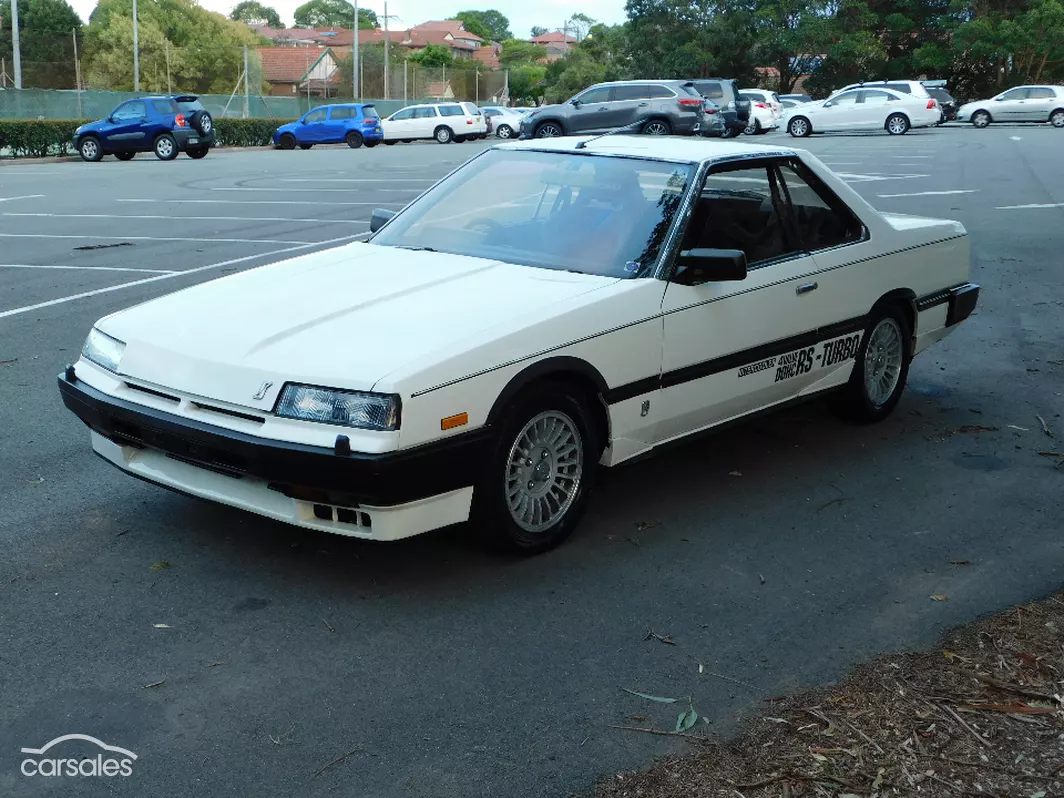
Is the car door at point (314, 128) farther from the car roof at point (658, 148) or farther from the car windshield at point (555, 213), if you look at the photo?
the car windshield at point (555, 213)

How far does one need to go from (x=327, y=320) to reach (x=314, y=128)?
A: 38.8 meters

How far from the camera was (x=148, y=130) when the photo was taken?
103 feet

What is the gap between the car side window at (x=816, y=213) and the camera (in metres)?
5.99

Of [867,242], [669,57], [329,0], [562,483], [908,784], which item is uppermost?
[329,0]

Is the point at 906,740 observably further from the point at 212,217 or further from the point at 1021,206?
the point at 1021,206

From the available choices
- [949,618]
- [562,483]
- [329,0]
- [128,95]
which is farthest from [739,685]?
[329,0]

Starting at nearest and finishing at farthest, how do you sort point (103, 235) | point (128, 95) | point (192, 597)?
point (192, 597)
point (103, 235)
point (128, 95)

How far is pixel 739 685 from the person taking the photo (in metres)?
3.78

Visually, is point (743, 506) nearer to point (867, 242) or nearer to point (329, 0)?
point (867, 242)

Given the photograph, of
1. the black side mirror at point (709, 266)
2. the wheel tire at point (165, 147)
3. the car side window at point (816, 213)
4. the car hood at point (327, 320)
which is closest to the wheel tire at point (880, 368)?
the car side window at point (816, 213)

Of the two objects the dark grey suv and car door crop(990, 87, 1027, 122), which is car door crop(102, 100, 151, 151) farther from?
car door crop(990, 87, 1027, 122)

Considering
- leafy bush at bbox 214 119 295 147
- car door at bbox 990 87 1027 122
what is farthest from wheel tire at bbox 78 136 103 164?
car door at bbox 990 87 1027 122

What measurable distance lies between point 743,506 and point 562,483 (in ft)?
3.29

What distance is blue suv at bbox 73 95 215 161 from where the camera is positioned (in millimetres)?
31297
